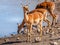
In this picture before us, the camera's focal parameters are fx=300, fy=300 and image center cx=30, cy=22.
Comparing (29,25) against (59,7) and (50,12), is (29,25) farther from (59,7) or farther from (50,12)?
(59,7)

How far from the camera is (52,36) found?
36.7ft

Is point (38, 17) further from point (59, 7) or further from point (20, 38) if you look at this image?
point (59, 7)

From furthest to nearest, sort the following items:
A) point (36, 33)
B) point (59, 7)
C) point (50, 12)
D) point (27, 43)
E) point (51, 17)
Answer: point (59, 7), point (51, 17), point (50, 12), point (36, 33), point (27, 43)

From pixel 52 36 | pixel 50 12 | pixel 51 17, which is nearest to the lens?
pixel 52 36

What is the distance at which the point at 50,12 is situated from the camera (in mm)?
14008

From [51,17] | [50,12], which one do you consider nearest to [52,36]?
[50,12]

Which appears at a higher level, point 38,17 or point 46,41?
point 38,17

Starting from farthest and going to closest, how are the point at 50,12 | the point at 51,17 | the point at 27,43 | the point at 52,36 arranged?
the point at 51,17 → the point at 50,12 → the point at 52,36 → the point at 27,43

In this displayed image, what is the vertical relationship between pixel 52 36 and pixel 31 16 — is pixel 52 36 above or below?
below

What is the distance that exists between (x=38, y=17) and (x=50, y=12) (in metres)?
2.91

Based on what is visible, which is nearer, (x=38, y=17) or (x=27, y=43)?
(x=27, y=43)

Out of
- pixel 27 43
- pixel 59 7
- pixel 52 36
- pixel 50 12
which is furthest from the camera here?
pixel 59 7

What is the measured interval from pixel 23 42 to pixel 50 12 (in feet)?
12.8

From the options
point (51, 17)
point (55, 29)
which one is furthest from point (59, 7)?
point (55, 29)
